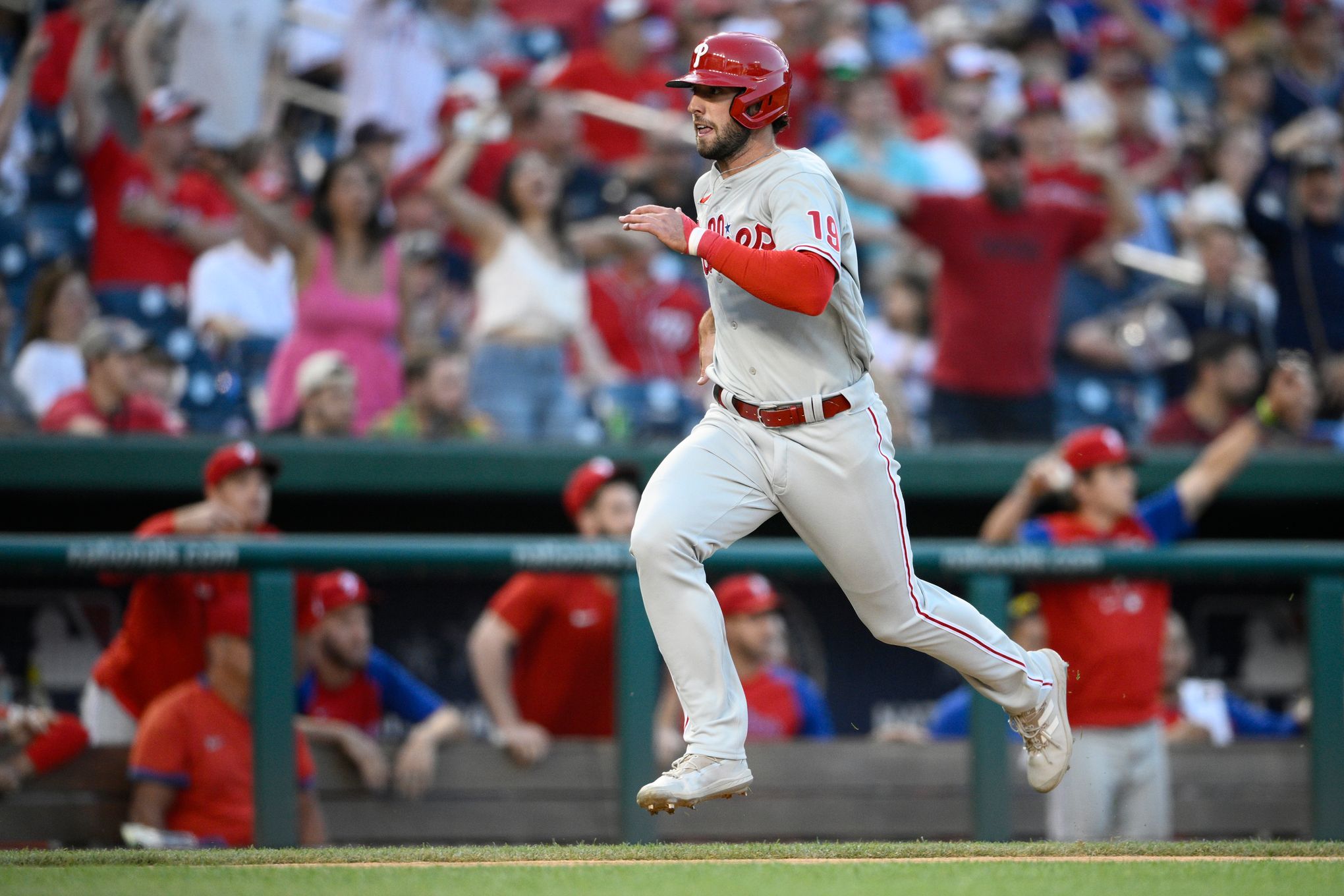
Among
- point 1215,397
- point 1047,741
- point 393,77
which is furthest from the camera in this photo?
point 393,77

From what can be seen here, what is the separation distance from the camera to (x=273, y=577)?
464 centimetres

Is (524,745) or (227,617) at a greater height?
(227,617)

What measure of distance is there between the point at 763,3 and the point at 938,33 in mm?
950

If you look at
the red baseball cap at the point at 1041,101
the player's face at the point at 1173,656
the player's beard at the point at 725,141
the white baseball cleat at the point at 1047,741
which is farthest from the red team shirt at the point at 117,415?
the red baseball cap at the point at 1041,101

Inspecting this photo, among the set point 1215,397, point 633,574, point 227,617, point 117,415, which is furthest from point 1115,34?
point 227,617

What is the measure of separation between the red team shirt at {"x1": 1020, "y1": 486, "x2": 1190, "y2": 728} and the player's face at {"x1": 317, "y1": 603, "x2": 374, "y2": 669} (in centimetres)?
211

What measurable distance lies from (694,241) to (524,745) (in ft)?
7.26

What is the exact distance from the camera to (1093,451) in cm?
531

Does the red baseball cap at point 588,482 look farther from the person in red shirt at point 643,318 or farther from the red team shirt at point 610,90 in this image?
the red team shirt at point 610,90

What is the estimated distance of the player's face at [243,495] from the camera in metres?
4.97

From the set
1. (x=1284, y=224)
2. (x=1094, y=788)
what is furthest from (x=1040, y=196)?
(x=1094, y=788)

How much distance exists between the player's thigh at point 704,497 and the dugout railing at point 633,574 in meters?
1.31

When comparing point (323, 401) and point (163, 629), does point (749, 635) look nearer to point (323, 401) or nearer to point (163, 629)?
point (323, 401)

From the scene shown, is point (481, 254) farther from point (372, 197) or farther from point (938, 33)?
point (938, 33)
